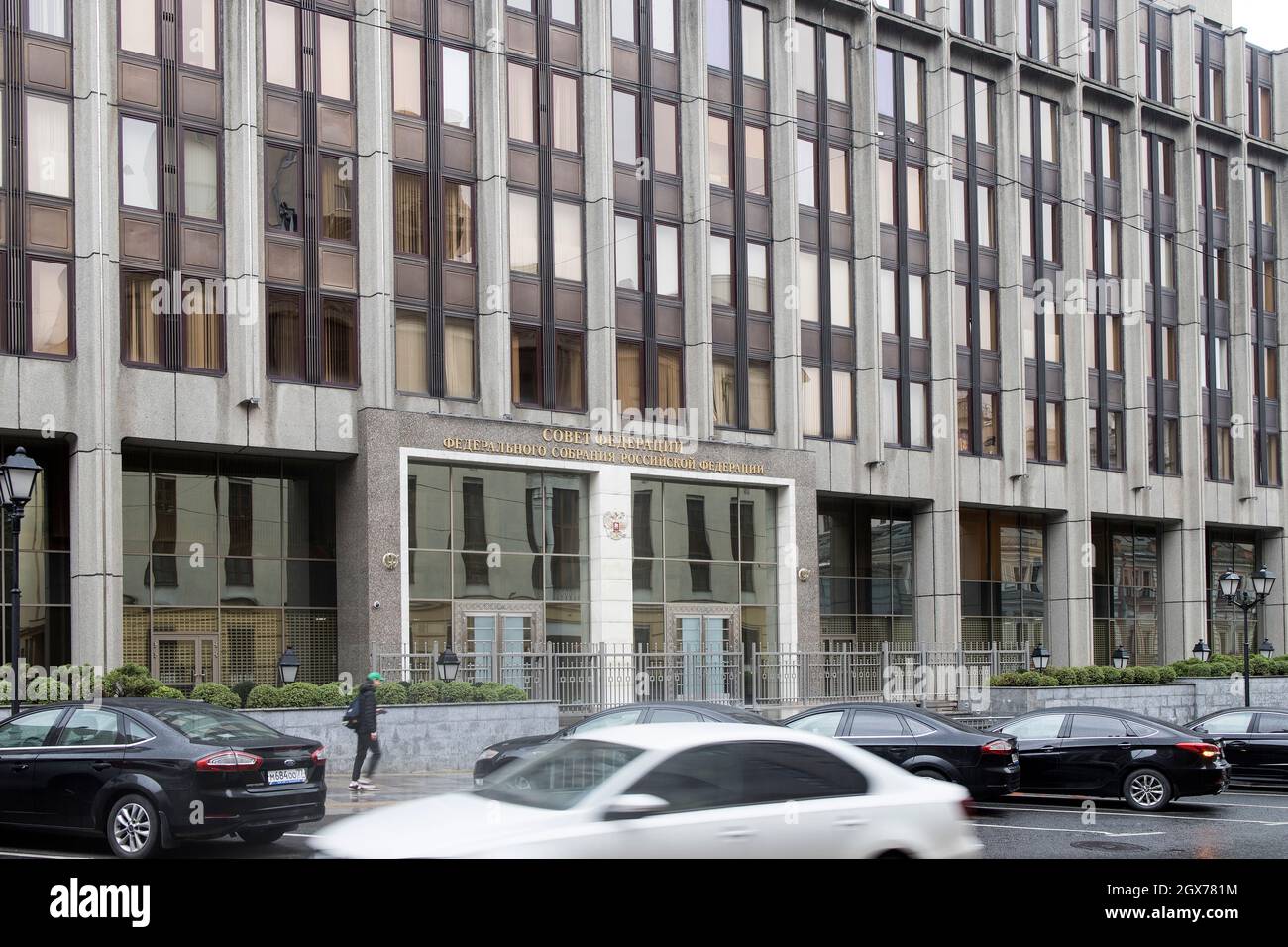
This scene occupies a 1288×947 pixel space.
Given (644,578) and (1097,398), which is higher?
(1097,398)

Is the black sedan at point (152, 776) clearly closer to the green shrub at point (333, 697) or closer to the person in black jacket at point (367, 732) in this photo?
the person in black jacket at point (367, 732)

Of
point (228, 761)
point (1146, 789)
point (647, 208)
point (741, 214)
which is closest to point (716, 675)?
point (647, 208)

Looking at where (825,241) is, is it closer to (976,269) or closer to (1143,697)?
(976,269)

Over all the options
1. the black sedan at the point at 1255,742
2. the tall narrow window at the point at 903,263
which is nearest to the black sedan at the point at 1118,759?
the black sedan at the point at 1255,742

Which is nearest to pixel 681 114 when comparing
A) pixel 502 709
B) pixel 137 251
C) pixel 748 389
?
pixel 748 389

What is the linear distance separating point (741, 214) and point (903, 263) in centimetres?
607

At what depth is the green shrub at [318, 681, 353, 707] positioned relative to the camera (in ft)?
76.0

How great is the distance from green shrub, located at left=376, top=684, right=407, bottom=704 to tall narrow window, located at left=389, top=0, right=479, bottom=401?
28.6ft

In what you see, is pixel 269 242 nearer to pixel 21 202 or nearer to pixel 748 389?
pixel 21 202

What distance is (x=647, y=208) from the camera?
114 feet

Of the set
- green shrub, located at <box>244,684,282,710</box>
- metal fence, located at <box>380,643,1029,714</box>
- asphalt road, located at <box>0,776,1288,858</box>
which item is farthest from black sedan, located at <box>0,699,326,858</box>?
metal fence, located at <box>380,643,1029,714</box>
